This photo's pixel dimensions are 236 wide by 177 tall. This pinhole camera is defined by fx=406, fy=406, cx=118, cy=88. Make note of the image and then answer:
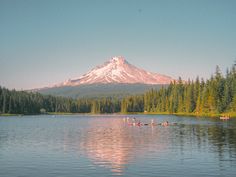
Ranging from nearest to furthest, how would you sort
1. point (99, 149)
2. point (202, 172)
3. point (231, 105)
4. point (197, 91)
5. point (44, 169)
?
point (202, 172) → point (44, 169) → point (99, 149) → point (231, 105) → point (197, 91)

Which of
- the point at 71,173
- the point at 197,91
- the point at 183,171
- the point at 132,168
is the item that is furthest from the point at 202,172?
the point at 197,91

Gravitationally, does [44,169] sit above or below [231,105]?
below

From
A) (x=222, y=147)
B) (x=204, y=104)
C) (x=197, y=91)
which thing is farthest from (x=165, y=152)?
(x=197, y=91)

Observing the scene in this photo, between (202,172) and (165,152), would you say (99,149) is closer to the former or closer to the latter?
(165,152)

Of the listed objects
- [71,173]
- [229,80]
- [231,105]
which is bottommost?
[71,173]

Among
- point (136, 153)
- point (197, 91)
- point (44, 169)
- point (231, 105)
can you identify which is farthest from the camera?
point (197, 91)

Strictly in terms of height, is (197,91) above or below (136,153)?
above

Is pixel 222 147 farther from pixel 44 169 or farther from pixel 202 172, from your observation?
pixel 44 169

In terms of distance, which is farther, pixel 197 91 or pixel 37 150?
pixel 197 91

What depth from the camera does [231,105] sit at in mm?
143125

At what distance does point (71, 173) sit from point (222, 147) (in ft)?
74.5

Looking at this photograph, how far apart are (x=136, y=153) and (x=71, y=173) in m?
13.0

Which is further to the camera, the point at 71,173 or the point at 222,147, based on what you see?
the point at 222,147

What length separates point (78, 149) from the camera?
4925 cm
